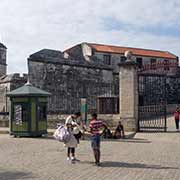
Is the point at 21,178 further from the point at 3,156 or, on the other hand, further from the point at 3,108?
the point at 3,108

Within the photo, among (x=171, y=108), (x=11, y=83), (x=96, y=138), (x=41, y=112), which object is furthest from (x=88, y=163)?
(x=171, y=108)

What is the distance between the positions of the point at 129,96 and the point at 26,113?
5.94 metres

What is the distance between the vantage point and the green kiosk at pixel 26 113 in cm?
1978

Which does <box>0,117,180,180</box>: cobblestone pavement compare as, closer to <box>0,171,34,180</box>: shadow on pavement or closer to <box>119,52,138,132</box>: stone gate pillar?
<box>0,171,34,180</box>: shadow on pavement

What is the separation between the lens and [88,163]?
37.9 feet

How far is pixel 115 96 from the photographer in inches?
1083

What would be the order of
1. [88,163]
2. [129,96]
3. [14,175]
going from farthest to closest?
1. [129,96]
2. [88,163]
3. [14,175]

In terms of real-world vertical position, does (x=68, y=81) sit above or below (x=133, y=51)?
below

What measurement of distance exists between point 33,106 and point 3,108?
1557 centimetres

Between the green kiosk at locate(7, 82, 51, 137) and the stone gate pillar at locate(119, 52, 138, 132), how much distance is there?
189 inches

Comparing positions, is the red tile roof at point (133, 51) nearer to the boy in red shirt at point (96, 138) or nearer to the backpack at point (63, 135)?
the backpack at point (63, 135)

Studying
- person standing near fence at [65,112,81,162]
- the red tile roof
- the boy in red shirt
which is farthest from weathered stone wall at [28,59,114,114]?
the red tile roof

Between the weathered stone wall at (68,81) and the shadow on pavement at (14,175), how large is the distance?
1690 centimetres

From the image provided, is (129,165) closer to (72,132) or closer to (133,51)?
(72,132)
